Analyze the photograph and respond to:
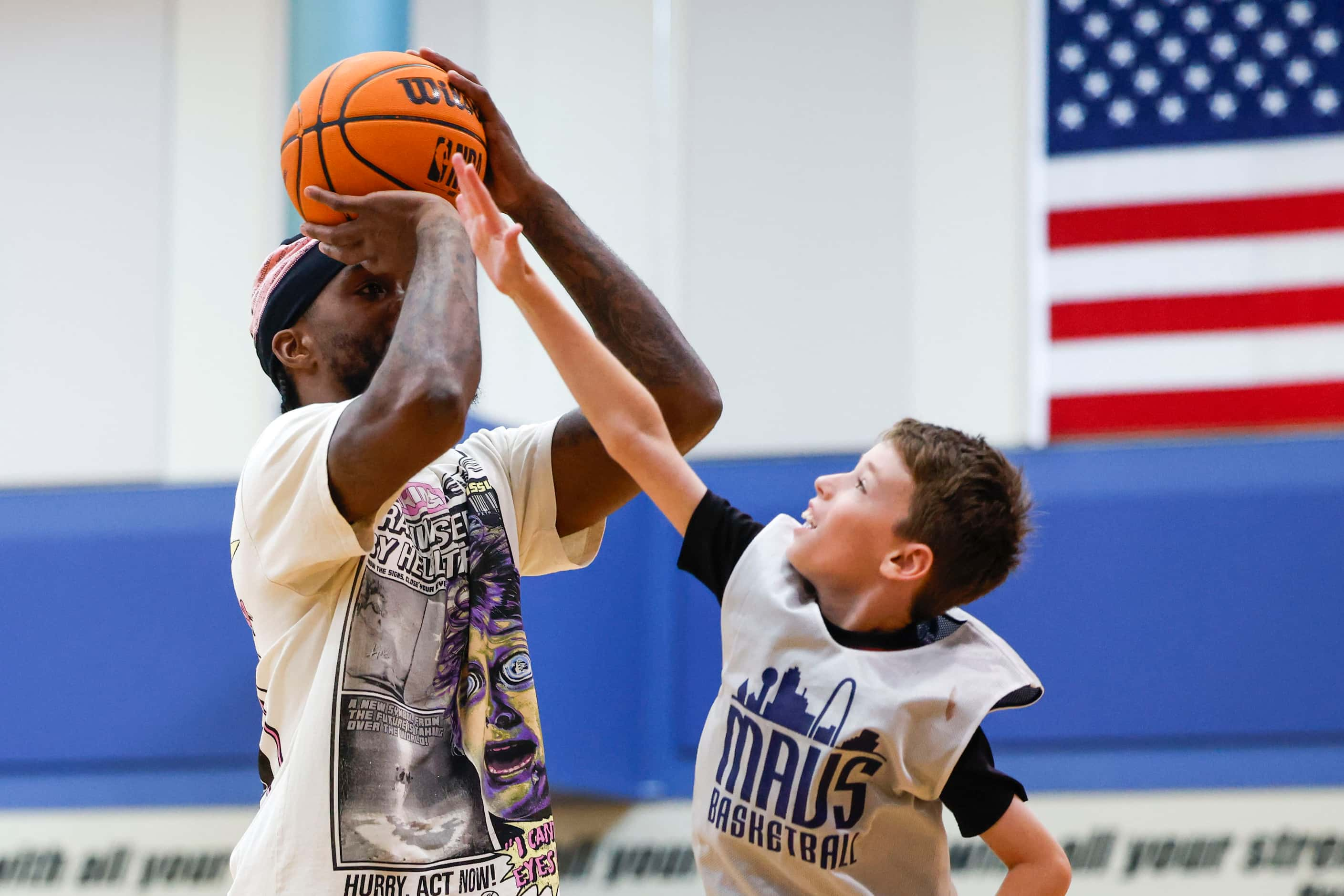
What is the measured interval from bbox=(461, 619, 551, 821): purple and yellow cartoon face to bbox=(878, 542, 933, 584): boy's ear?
57cm

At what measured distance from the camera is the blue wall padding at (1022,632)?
4695 millimetres

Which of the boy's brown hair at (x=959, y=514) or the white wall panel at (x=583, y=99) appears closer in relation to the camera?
the boy's brown hair at (x=959, y=514)

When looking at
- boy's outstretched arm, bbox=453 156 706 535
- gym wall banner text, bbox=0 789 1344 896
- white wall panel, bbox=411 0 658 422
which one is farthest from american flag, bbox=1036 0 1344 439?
boy's outstretched arm, bbox=453 156 706 535

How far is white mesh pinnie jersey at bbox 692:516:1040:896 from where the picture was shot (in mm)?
1868

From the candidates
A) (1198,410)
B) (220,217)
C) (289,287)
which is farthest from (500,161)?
(220,217)

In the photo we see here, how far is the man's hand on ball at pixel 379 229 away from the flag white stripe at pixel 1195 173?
3.90 m

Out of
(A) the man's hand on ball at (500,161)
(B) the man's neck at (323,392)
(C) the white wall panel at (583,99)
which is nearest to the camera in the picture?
(B) the man's neck at (323,392)

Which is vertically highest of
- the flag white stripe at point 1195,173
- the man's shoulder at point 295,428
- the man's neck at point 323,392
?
the flag white stripe at point 1195,173

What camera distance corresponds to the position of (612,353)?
231 centimetres

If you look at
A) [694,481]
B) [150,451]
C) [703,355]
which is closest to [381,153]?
[694,481]

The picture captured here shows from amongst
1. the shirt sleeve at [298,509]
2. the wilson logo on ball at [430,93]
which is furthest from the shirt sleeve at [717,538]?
the wilson logo on ball at [430,93]

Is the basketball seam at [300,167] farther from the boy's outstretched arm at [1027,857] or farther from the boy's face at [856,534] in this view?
the boy's outstretched arm at [1027,857]

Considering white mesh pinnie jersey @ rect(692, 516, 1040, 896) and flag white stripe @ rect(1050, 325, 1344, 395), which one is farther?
flag white stripe @ rect(1050, 325, 1344, 395)

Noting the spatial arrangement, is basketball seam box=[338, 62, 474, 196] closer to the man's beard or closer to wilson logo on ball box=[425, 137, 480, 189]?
wilson logo on ball box=[425, 137, 480, 189]
